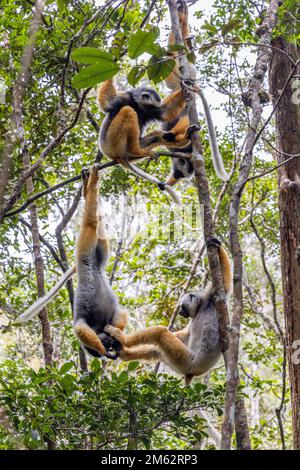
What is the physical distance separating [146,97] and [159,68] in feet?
11.0

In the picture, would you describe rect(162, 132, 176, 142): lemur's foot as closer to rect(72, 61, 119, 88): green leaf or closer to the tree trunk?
the tree trunk

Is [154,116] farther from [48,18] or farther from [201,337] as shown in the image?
[201,337]

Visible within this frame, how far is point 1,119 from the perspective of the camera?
5.75m

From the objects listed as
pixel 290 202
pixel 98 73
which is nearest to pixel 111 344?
pixel 290 202

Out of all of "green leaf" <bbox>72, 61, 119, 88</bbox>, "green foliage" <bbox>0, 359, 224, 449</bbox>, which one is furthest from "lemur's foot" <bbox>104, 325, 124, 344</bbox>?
"green leaf" <bbox>72, 61, 119, 88</bbox>

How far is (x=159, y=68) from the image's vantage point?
2777 mm

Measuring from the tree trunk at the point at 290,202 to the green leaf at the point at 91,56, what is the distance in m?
3.08

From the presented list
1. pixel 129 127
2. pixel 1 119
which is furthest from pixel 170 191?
pixel 1 119

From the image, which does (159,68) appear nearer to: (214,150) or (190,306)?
(214,150)

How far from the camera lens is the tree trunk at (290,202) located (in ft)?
17.7
